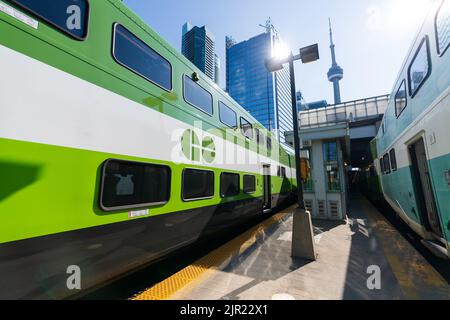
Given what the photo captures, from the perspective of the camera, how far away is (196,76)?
14.3 feet

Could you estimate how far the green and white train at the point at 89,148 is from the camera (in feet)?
5.83

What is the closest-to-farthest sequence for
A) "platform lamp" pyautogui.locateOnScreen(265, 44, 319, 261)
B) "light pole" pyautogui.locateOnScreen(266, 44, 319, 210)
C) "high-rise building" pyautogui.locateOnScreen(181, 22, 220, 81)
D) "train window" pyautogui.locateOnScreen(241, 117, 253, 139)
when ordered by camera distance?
"platform lamp" pyautogui.locateOnScreen(265, 44, 319, 261), "light pole" pyautogui.locateOnScreen(266, 44, 319, 210), "train window" pyautogui.locateOnScreen(241, 117, 253, 139), "high-rise building" pyautogui.locateOnScreen(181, 22, 220, 81)

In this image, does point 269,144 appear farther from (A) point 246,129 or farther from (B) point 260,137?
(A) point 246,129

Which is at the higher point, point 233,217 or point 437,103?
point 437,103

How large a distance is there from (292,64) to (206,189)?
11.1 ft

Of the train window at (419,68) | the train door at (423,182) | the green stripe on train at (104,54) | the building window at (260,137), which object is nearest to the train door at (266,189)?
the building window at (260,137)

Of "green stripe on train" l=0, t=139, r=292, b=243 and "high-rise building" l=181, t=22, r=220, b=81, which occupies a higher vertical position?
→ "high-rise building" l=181, t=22, r=220, b=81

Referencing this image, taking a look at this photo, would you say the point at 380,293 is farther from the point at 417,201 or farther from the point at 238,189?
the point at 238,189

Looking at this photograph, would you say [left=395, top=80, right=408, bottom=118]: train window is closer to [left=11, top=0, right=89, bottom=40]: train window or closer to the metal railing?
[left=11, top=0, right=89, bottom=40]: train window

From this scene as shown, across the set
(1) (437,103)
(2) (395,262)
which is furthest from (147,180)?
(2) (395,262)

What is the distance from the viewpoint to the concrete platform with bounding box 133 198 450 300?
3.07 metres

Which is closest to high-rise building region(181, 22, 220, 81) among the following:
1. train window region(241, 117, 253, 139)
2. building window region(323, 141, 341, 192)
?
building window region(323, 141, 341, 192)

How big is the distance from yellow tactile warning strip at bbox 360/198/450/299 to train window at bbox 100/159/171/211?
12.7 feet
